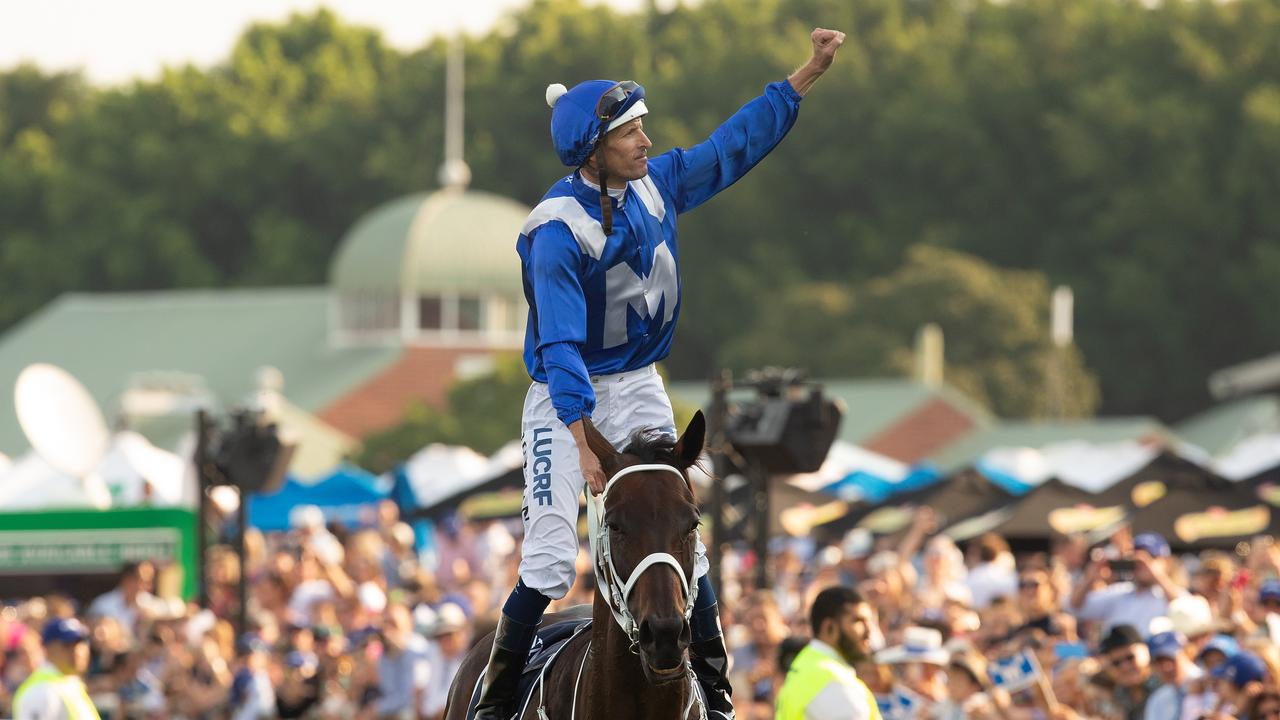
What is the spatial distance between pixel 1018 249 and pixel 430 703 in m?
60.7

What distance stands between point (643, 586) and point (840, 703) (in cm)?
249

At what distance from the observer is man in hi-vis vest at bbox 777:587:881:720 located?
29.4ft

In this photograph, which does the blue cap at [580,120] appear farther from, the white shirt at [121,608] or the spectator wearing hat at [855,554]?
the white shirt at [121,608]

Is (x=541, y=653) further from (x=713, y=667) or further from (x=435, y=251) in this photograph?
(x=435, y=251)

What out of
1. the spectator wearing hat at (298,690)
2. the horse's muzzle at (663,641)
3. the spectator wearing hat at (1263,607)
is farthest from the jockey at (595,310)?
the spectator wearing hat at (298,690)

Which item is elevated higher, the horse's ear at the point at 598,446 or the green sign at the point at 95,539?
the horse's ear at the point at 598,446

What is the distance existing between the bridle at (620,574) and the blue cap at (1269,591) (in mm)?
5821

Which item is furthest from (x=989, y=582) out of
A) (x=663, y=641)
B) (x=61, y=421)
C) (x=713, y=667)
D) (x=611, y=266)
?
(x=61, y=421)

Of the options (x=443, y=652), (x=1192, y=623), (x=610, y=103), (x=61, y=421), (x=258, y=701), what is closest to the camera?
(x=610, y=103)

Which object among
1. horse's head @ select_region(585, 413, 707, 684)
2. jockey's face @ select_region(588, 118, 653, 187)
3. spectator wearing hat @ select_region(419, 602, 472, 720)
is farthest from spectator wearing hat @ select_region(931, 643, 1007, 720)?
jockey's face @ select_region(588, 118, 653, 187)

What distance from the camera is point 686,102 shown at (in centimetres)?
A: 7994

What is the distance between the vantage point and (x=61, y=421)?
2178 centimetres

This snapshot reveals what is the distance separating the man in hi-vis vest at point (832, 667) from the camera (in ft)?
29.4

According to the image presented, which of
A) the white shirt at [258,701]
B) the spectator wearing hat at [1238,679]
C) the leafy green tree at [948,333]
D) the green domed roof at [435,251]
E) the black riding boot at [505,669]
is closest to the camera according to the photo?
the black riding boot at [505,669]
